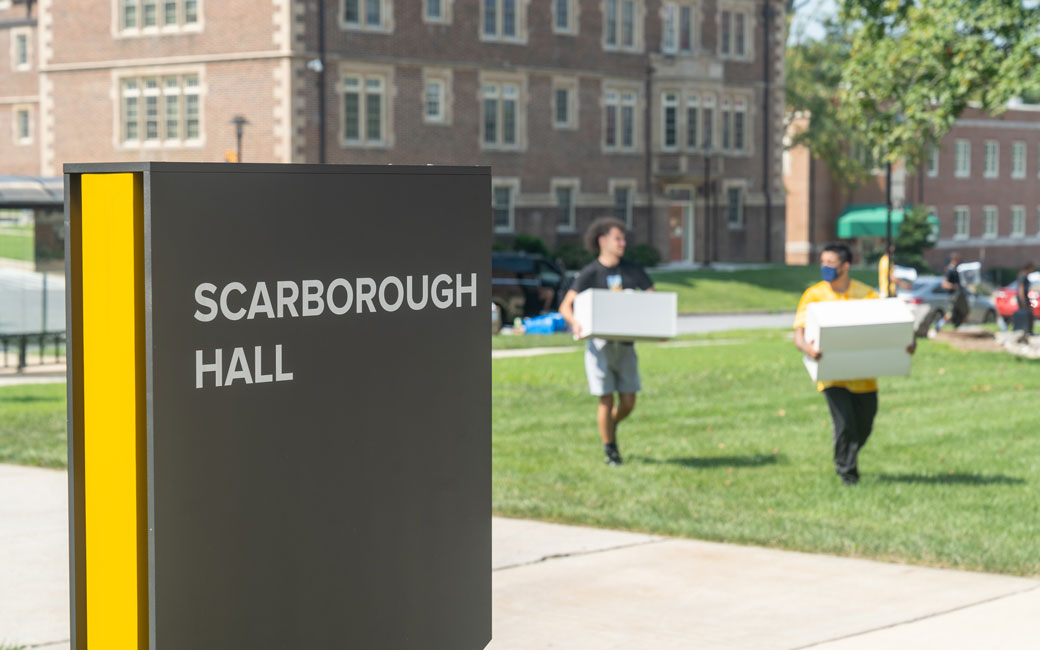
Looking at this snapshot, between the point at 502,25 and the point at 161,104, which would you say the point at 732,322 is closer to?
the point at 502,25

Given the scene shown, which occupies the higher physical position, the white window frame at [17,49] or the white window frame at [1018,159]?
the white window frame at [17,49]

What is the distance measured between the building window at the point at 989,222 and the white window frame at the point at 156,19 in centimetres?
4509

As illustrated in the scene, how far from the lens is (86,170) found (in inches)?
130

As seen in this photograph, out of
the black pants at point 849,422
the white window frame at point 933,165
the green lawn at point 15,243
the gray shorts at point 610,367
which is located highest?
the white window frame at point 933,165

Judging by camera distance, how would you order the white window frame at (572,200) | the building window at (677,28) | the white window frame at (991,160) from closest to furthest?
the white window frame at (572,200) < the building window at (677,28) < the white window frame at (991,160)

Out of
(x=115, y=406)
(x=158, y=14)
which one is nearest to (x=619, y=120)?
(x=158, y=14)

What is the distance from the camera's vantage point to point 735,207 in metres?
57.9

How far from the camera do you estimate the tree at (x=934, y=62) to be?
20312 mm

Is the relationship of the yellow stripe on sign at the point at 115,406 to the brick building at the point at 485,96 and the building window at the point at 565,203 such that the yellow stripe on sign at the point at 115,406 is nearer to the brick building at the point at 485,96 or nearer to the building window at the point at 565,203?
the brick building at the point at 485,96

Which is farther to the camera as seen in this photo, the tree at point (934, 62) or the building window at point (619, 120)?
the building window at point (619, 120)

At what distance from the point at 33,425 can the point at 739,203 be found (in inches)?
1819

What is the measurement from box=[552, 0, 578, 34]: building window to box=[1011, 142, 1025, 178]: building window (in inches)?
1329

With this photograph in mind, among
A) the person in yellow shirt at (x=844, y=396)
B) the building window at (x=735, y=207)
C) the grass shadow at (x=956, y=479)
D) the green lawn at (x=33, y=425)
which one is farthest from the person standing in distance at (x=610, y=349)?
the building window at (x=735, y=207)

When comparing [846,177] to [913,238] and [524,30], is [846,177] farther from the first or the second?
[524,30]
